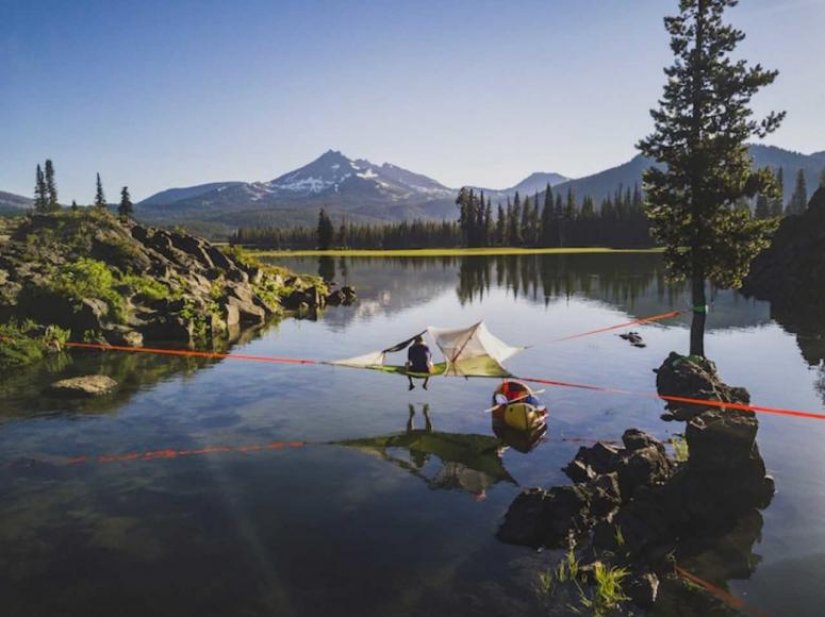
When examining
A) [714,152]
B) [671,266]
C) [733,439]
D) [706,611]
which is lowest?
[706,611]

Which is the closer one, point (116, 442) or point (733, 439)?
point (733, 439)

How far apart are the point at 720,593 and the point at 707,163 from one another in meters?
22.8

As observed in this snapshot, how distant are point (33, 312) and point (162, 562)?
3264 cm

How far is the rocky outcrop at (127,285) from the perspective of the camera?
39344mm

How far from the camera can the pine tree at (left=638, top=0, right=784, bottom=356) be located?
2862 cm

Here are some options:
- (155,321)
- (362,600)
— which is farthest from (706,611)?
(155,321)

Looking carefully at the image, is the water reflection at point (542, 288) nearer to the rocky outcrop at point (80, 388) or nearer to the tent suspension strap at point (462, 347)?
the rocky outcrop at point (80, 388)

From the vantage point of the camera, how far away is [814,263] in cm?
6531

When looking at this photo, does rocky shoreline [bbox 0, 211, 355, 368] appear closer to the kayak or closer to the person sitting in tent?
the person sitting in tent

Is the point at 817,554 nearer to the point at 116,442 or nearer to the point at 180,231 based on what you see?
the point at 116,442

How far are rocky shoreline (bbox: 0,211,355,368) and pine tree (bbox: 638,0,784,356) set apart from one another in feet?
98.9

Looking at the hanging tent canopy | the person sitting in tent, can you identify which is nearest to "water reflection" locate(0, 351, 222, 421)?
the hanging tent canopy

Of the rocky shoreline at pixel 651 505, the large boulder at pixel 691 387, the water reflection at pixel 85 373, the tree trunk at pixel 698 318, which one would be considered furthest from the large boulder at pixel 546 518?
the water reflection at pixel 85 373

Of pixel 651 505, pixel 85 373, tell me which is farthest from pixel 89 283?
pixel 651 505
